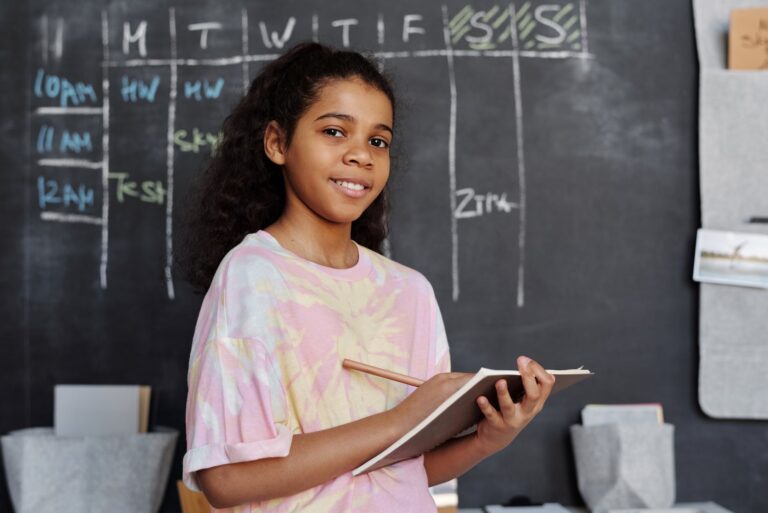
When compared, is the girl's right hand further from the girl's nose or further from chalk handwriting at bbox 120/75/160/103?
chalk handwriting at bbox 120/75/160/103

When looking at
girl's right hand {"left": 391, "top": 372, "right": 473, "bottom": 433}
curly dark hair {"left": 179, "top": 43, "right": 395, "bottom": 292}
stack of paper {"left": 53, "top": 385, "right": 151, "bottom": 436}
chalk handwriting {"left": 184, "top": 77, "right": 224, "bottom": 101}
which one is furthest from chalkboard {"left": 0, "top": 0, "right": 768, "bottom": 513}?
girl's right hand {"left": 391, "top": 372, "right": 473, "bottom": 433}

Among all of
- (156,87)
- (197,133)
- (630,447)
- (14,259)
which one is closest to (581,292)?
(630,447)

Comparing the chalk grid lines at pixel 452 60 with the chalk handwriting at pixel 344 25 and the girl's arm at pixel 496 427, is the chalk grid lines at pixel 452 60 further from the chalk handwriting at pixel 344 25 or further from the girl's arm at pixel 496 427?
the girl's arm at pixel 496 427

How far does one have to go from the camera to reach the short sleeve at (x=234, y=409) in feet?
2.78

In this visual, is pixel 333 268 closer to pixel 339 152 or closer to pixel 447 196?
pixel 339 152

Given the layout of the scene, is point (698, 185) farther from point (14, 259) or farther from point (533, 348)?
point (14, 259)

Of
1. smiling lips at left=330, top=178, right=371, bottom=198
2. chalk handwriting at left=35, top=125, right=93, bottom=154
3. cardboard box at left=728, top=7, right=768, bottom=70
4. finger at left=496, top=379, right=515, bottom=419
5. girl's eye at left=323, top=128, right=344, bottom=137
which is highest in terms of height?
cardboard box at left=728, top=7, right=768, bottom=70

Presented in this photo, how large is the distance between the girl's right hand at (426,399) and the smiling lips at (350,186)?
0.75ft

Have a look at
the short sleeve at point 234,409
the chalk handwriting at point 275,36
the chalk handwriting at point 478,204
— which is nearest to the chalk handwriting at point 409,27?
the chalk handwriting at point 275,36

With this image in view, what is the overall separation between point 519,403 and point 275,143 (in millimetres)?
400

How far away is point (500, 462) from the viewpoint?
1.85 metres

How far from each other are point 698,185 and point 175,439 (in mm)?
1171

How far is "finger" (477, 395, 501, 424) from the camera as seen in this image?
0.91m

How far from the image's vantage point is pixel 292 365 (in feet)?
2.96
